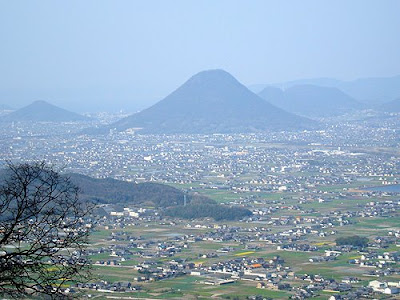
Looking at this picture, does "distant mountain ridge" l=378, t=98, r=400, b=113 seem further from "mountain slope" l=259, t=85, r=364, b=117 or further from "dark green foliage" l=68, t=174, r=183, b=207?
"dark green foliage" l=68, t=174, r=183, b=207

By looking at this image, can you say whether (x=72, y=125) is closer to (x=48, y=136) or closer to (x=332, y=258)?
(x=48, y=136)

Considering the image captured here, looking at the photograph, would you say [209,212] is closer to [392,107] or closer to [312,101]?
[392,107]

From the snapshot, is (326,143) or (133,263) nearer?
(133,263)

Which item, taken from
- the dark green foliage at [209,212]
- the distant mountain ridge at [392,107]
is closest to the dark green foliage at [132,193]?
the dark green foliage at [209,212]

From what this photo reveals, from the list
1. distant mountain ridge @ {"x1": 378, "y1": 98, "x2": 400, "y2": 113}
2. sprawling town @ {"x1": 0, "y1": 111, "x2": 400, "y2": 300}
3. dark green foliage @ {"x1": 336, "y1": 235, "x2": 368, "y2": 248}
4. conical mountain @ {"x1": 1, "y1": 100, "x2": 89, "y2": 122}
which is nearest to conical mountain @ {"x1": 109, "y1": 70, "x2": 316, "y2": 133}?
sprawling town @ {"x1": 0, "y1": 111, "x2": 400, "y2": 300}

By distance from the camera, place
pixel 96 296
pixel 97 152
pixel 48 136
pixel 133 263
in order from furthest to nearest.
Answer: pixel 48 136, pixel 97 152, pixel 133 263, pixel 96 296

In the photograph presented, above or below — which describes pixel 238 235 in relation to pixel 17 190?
below

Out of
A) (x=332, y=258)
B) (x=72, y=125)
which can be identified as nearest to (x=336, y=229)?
(x=332, y=258)

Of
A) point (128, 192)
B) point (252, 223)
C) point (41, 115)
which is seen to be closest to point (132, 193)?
point (128, 192)
